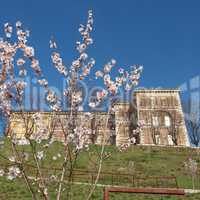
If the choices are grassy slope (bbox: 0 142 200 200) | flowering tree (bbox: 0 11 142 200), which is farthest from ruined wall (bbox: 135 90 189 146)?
flowering tree (bbox: 0 11 142 200)

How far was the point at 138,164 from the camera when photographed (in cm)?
3884

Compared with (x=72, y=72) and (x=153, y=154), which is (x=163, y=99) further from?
(x=72, y=72)

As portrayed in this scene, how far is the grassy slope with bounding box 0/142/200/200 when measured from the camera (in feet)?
72.1

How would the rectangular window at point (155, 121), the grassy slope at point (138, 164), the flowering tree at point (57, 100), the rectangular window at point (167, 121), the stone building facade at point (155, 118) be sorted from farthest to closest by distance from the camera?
the rectangular window at point (167, 121), the rectangular window at point (155, 121), the stone building facade at point (155, 118), the grassy slope at point (138, 164), the flowering tree at point (57, 100)

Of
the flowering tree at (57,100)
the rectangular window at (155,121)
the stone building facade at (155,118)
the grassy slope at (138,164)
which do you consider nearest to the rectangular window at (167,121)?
the stone building facade at (155,118)

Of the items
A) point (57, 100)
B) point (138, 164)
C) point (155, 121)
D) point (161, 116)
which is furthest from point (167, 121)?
point (57, 100)

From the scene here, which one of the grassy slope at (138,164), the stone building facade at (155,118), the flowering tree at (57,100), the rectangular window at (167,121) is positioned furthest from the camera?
Answer: the rectangular window at (167,121)

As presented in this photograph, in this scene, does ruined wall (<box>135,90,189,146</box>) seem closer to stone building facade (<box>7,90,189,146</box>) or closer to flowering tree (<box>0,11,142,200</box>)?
stone building facade (<box>7,90,189,146</box>)

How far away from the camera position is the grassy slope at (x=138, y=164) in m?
22.0

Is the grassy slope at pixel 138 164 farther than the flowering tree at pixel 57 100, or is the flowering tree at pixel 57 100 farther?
the grassy slope at pixel 138 164

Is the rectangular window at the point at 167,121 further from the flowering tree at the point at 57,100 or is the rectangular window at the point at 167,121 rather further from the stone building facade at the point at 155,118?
the flowering tree at the point at 57,100

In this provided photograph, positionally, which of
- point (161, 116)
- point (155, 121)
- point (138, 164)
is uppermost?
point (161, 116)

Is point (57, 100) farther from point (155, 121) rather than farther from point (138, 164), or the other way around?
point (155, 121)

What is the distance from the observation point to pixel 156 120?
63906 mm
